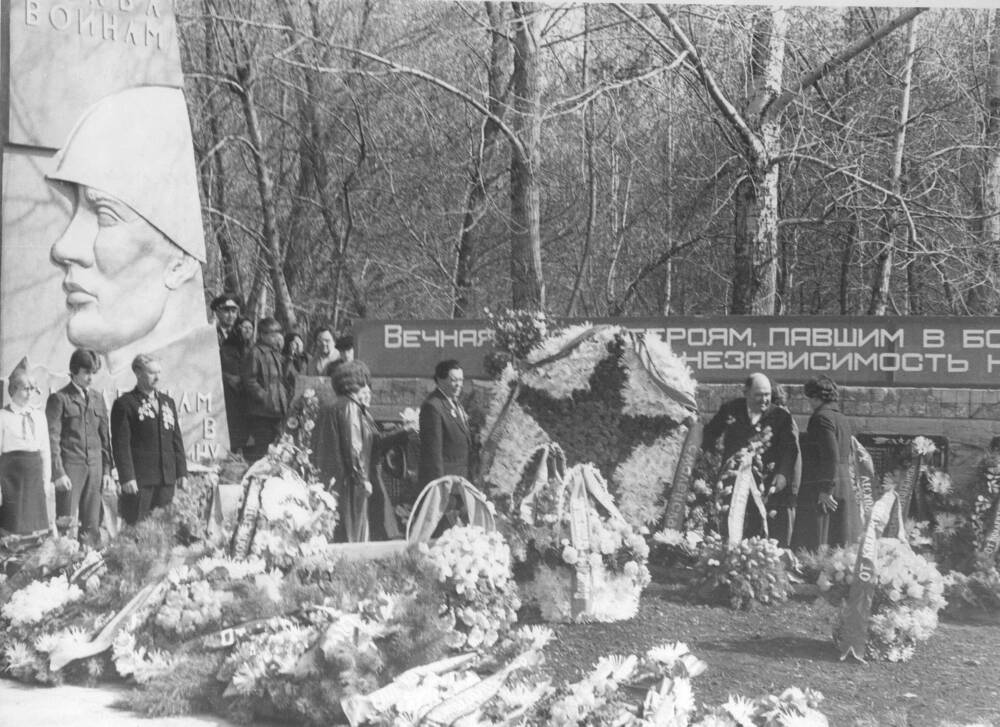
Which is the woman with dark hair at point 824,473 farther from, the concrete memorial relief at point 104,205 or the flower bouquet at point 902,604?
the concrete memorial relief at point 104,205

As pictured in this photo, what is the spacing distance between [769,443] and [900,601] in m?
0.78

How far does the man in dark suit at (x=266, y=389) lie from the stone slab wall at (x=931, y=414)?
1842mm

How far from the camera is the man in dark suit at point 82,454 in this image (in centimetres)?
544

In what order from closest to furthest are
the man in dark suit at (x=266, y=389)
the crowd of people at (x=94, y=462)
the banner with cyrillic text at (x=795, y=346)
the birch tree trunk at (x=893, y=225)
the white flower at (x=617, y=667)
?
1. the banner with cyrillic text at (x=795, y=346)
2. the birch tree trunk at (x=893, y=225)
3. the white flower at (x=617, y=667)
4. the man in dark suit at (x=266, y=389)
5. the crowd of people at (x=94, y=462)

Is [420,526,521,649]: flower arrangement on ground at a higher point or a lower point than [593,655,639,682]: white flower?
higher

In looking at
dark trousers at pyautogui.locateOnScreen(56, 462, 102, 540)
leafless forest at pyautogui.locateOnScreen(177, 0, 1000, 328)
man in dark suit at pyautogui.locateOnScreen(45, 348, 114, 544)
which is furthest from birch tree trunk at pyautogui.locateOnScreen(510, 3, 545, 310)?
dark trousers at pyautogui.locateOnScreen(56, 462, 102, 540)

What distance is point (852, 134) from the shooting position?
193 inches

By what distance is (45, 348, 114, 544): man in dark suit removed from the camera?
5438 mm

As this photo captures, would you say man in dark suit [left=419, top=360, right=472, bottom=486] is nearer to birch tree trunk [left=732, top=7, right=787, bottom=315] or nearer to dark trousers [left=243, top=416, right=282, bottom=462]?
dark trousers [left=243, top=416, right=282, bottom=462]

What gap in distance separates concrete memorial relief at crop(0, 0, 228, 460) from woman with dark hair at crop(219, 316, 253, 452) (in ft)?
0.15

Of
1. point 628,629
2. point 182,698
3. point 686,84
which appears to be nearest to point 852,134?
point 686,84

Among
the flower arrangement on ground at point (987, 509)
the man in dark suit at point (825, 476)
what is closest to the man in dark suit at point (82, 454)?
the man in dark suit at point (825, 476)

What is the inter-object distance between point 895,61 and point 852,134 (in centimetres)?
32

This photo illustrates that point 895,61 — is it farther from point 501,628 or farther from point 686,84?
point 501,628
